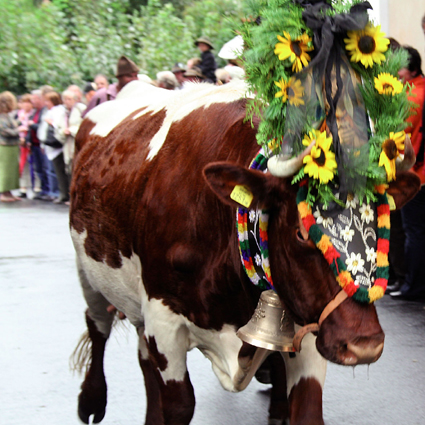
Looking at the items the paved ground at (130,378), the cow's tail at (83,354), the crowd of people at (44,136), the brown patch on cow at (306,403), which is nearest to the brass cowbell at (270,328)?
the brown patch on cow at (306,403)

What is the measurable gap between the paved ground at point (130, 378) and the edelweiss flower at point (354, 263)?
1.80 metres

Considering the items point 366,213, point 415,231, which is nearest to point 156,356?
point 366,213

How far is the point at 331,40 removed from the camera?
2.37 meters

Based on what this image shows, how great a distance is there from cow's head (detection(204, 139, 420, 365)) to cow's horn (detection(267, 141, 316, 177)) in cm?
2

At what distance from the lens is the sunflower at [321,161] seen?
228 centimetres

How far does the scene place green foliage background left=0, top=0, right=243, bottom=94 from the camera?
1955cm

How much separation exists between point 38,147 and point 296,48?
41.4 feet

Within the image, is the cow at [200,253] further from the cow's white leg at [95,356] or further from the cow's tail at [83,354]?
the cow's tail at [83,354]

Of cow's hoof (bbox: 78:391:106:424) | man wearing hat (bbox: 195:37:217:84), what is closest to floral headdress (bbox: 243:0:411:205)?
cow's hoof (bbox: 78:391:106:424)

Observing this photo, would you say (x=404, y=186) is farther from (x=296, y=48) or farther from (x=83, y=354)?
(x=83, y=354)

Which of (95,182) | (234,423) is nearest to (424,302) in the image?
(234,423)

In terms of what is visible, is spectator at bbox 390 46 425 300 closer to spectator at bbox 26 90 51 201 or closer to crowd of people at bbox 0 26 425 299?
crowd of people at bbox 0 26 425 299

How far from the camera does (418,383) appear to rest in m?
4.55

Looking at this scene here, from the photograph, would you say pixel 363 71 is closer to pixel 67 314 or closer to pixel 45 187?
pixel 67 314
